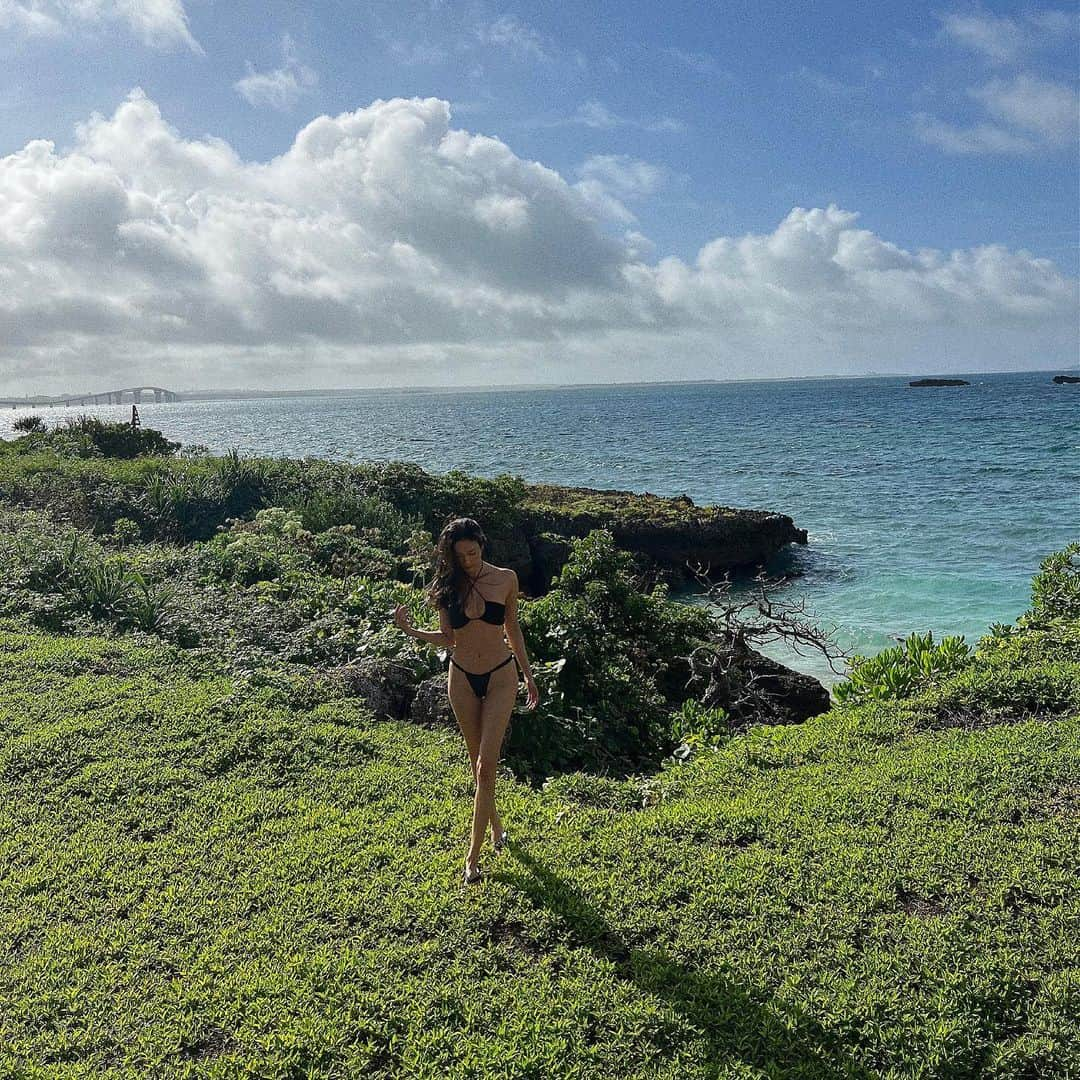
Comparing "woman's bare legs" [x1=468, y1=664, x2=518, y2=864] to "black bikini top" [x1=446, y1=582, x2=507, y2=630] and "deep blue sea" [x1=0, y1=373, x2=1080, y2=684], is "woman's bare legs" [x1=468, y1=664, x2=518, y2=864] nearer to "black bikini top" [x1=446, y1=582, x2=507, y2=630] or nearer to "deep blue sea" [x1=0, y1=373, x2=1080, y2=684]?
"black bikini top" [x1=446, y1=582, x2=507, y2=630]

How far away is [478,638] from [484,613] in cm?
17

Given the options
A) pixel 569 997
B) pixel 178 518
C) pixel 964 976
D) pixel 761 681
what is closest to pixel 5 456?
pixel 178 518

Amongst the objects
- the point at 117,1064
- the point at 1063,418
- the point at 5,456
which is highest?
the point at 1063,418

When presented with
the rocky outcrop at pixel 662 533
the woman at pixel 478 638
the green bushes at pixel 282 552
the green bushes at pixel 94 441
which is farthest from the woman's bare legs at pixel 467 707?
the green bushes at pixel 94 441

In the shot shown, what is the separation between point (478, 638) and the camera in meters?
5.19

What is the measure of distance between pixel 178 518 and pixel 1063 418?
A: 70148mm

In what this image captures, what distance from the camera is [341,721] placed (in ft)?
25.1

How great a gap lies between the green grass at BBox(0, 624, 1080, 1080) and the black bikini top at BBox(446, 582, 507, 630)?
62.5 inches

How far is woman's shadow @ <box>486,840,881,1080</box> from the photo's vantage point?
375 centimetres

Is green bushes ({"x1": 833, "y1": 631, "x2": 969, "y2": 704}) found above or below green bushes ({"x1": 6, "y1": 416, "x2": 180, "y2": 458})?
below

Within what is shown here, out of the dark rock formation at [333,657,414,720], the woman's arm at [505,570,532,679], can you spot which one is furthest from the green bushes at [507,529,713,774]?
the woman's arm at [505,570,532,679]

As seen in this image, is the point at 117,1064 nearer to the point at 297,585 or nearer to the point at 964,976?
the point at 964,976

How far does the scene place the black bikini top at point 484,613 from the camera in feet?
16.9

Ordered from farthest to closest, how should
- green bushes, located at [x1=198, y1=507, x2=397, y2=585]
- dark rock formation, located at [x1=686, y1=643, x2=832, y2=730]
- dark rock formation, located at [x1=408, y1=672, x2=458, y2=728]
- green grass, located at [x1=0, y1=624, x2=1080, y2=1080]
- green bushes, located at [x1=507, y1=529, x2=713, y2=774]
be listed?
green bushes, located at [x1=198, y1=507, x2=397, y2=585] → dark rock formation, located at [x1=686, y1=643, x2=832, y2=730] → dark rock formation, located at [x1=408, y1=672, x2=458, y2=728] → green bushes, located at [x1=507, y1=529, x2=713, y2=774] → green grass, located at [x1=0, y1=624, x2=1080, y2=1080]
